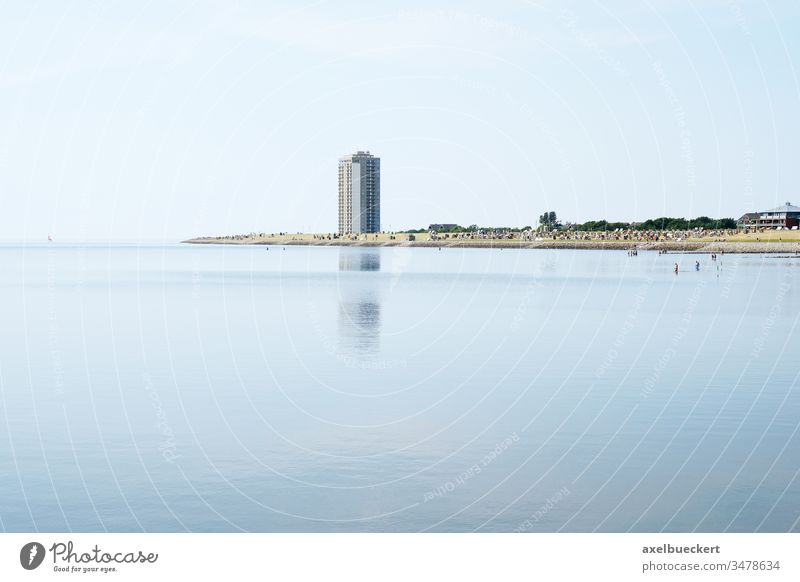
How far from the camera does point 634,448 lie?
87.4 ft

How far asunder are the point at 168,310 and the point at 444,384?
4228 centimetres

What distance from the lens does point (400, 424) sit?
30.1 metres
